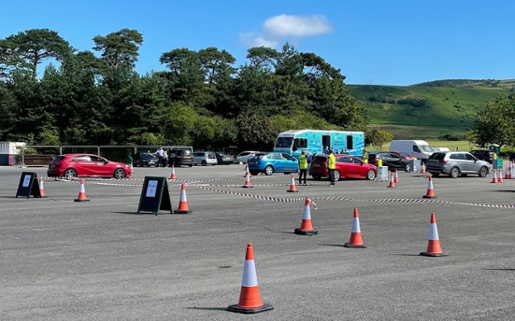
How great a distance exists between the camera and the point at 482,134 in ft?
295

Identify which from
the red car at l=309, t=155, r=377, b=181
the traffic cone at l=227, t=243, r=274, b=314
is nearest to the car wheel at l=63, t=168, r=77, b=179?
the red car at l=309, t=155, r=377, b=181

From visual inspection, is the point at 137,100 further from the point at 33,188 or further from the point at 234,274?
the point at 234,274

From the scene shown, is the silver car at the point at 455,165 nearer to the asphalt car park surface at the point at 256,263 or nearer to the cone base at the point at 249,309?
the asphalt car park surface at the point at 256,263

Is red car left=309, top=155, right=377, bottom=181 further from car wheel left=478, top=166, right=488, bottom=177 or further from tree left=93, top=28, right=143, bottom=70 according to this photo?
tree left=93, top=28, right=143, bottom=70

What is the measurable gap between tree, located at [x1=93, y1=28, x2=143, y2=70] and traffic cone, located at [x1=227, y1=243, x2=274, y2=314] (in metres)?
100

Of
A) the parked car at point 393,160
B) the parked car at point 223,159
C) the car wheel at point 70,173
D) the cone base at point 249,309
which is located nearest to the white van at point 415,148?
the parked car at point 393,160

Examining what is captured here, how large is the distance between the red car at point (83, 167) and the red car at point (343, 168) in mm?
10597

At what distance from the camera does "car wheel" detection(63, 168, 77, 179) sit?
106 ft

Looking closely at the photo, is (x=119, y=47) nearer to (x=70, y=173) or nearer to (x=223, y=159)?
(x=223, y=159)

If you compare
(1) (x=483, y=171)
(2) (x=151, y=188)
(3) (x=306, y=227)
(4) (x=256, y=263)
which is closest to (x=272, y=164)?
(1) (x=483, y=171)

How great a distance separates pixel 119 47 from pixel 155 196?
305 feet

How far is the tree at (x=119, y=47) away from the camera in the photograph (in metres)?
103

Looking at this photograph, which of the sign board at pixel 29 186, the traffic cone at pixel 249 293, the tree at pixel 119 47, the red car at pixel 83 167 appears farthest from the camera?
the tree at pixel 119 47

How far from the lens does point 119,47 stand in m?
104
